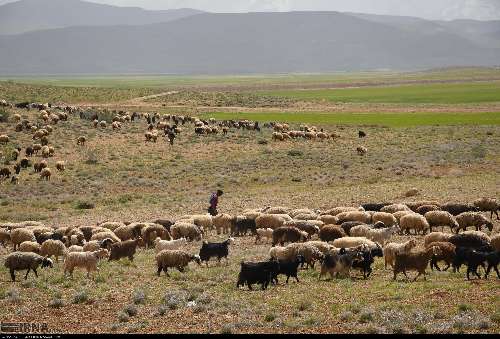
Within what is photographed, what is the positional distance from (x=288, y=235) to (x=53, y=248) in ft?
22.1

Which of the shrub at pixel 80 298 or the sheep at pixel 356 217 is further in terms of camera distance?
the sheep at pixel 356 217

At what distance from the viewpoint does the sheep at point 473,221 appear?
805 inches

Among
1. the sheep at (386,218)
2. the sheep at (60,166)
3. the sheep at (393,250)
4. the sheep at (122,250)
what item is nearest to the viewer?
the sheep at (393,250)

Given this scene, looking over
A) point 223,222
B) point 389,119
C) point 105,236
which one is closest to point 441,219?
point 223,222

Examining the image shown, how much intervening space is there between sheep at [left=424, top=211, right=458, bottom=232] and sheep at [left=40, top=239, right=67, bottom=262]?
1149 cm

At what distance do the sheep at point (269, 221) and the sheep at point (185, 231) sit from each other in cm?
209

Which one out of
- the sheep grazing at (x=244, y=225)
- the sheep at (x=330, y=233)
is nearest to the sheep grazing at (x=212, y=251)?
the sheep at (x=330, y=233)

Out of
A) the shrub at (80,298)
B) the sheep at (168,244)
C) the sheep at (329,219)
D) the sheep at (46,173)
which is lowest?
the sheep at (46,173)

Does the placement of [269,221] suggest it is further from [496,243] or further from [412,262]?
[496,243]

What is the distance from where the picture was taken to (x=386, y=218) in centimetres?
2145

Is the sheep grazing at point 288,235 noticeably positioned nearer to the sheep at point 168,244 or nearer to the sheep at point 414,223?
the sheep at point 168,244

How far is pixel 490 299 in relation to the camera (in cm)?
1244

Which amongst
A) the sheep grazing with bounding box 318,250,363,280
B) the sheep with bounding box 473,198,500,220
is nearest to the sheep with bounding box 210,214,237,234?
the sheep grazing with bounding box 318,250,363,280

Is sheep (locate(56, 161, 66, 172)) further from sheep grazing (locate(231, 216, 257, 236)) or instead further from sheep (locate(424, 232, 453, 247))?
sheep (locate(424, 232, 453, 247))
